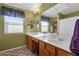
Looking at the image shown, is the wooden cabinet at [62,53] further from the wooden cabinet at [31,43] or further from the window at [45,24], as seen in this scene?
the wooden cabinet at [31,43]

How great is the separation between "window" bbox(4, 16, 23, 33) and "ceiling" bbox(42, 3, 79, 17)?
0.40 m

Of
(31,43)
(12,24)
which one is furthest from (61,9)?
(31,43)

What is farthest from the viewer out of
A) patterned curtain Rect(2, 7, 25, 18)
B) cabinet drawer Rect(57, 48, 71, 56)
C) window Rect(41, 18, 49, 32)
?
window Rect(41, 18, 49, 32)

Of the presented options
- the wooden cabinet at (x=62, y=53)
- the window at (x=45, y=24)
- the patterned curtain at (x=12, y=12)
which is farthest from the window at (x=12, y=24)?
the wooden cabinet at (x=62, y=53)

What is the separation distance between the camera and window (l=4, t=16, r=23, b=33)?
3.64 feet

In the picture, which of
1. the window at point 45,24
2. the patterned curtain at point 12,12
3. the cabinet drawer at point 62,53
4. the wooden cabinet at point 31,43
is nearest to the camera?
the cabinet drawer at point 62,53

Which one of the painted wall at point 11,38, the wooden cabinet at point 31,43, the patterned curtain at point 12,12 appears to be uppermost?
the patterned curtain at point 12,12

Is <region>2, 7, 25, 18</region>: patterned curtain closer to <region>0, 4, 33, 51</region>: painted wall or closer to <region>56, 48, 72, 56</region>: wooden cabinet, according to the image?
<region>0, 4, 33, 51</region>: painted wall

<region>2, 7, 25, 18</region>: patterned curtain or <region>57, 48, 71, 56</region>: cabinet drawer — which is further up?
<region>2, 7, 25, 18</region>: patterned curtain

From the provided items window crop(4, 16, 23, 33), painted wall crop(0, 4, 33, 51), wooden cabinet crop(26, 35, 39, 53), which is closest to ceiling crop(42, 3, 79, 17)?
painted wall crop(0, 4, 33, 51)

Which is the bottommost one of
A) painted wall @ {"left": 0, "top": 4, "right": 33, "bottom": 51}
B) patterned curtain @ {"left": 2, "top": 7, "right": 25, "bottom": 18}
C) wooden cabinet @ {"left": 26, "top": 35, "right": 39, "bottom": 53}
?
wooden cabinet @ {"left": 26, "top": 35, "right": 39, "bottom": 53}

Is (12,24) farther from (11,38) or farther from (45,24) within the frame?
(45,24)

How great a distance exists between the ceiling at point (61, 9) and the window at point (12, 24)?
1.31ft

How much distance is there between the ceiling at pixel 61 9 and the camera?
960mm
